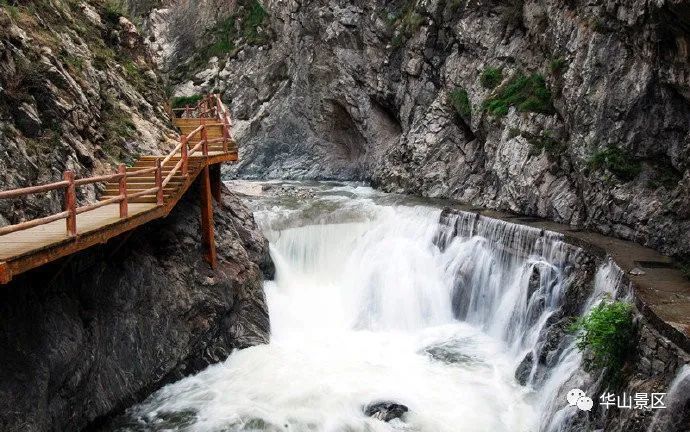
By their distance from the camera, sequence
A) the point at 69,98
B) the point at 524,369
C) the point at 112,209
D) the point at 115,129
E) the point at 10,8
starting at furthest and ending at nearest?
the point at 115,129 < the point at 69,98 < the point at 10,8 < the point at 524,369 < the point at 112,209

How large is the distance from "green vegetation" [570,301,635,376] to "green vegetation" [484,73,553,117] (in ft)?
38.8

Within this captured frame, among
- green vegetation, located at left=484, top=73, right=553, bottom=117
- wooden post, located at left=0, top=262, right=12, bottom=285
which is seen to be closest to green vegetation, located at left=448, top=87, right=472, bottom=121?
green vegetation, located at left=484, top=73, right=553, bottom=117

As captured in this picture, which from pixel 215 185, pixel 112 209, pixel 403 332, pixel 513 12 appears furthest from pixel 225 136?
pixel 513 12

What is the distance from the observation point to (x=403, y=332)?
1553 centimetres

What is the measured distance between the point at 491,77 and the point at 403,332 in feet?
39.4

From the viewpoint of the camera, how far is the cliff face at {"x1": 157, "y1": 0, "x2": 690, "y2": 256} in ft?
46.8

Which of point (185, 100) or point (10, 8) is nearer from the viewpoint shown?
point (10, 8)

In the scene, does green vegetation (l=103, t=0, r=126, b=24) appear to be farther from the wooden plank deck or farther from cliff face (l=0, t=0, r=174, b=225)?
the wooden plank deck

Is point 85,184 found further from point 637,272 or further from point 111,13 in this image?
point 637,272

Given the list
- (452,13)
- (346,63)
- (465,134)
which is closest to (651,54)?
(465,134)

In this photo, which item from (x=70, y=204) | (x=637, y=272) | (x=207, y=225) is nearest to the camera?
(x=70, y=204)

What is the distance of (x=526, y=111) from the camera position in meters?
19.8

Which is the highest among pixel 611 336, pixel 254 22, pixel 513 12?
pixel 254 22

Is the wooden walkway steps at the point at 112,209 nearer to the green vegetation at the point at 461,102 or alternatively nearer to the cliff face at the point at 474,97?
the cliff face at the point at 474,97
